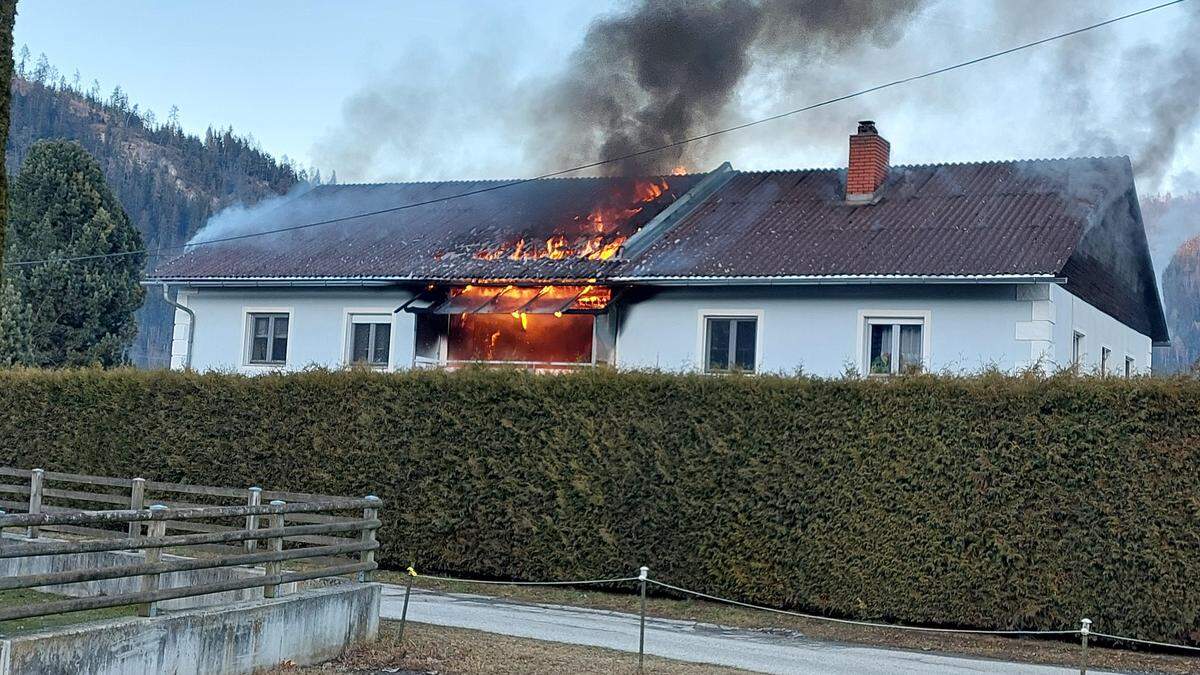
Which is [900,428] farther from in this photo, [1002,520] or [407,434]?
[407,434]

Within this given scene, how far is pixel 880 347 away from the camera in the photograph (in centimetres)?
1997

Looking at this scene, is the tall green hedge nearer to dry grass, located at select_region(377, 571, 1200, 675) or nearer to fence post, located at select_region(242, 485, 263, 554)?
dry grass, located at select_region(377, 571, 1200, 675)

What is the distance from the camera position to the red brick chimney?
23.3 meters

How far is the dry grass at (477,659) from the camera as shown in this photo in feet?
34.6

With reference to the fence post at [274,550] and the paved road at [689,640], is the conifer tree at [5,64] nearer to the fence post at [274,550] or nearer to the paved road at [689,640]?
the fence post at [274,550]

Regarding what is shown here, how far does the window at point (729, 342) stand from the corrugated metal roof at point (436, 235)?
2304mm

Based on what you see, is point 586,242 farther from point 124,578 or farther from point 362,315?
point 124,578

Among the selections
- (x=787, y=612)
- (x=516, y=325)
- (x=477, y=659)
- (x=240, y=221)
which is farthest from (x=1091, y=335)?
(x=240, y=221)

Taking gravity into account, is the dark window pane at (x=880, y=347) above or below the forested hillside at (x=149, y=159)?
below

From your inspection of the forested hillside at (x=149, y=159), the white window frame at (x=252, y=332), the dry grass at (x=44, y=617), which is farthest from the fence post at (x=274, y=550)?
the forested hillside at (x=149, y=159)

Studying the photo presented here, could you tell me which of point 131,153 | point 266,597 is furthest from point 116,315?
point 131,153

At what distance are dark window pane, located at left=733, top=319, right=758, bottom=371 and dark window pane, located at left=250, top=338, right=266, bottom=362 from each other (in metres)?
9.82

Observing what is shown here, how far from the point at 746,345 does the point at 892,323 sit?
2.48 m

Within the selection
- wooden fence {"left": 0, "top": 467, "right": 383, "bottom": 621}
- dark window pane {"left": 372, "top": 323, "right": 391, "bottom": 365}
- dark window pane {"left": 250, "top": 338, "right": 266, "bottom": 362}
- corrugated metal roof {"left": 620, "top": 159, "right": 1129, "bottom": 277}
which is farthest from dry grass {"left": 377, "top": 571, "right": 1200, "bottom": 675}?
dark window pane {"left": 250, "top": 338, "right": 266, "bottom": 362}
